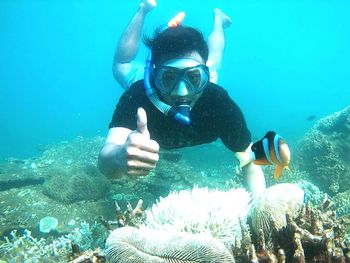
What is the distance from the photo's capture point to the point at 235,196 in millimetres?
2881

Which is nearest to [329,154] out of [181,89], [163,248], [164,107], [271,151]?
[181,89]

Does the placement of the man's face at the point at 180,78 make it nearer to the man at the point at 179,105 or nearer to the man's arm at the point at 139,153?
the man at the point at 179,105

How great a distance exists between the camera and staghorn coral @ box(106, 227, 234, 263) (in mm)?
1792

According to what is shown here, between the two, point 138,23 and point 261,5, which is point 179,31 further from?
point 261,5

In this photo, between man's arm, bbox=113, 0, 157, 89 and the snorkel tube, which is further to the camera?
man's arm, bbox=113, 0, 157, 89

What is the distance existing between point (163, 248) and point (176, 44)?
275 cm

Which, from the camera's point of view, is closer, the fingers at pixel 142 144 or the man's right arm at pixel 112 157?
the fingers at pixel 142 144

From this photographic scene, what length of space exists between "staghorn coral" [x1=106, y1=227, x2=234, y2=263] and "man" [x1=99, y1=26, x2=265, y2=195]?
1048mm

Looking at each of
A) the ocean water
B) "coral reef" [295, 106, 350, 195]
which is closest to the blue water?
the ocean water

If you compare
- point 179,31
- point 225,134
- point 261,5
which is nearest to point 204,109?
point 225,134

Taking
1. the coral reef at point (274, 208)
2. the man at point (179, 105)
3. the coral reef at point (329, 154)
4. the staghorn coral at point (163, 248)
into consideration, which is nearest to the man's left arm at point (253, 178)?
the man at point (179, 105)

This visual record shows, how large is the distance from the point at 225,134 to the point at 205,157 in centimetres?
865

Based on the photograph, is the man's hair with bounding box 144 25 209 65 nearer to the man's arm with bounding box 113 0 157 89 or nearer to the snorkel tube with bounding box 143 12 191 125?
the snorkel tube with bounding box 143 12 191 125

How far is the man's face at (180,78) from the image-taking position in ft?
12.1
